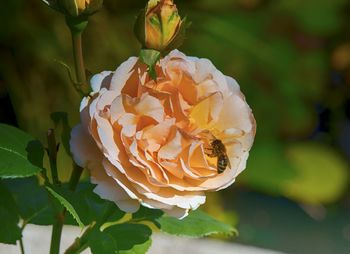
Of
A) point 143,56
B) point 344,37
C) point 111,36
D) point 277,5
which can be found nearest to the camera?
point 143,56

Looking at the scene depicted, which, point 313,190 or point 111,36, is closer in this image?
point 111,36

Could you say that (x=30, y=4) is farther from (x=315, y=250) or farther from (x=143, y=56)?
(x=143, y=56)

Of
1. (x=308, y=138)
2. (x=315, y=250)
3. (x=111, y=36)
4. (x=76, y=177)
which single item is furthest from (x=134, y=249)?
(x=308, y=138)

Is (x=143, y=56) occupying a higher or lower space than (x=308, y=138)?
higher

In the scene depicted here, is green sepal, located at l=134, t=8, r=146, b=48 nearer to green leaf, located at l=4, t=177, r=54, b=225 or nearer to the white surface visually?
green leaf, located at l=4, t=177, r=54, b=225

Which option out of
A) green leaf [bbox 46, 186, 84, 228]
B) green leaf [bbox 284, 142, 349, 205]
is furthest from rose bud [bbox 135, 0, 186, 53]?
green leaf [bbox 284, 142, 349, 205]

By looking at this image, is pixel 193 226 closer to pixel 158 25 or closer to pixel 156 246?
pixel 158 25

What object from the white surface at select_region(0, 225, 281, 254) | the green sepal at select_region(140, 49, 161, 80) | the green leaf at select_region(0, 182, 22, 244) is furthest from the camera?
the white surface at select_region(0, 225, 281, 254)
